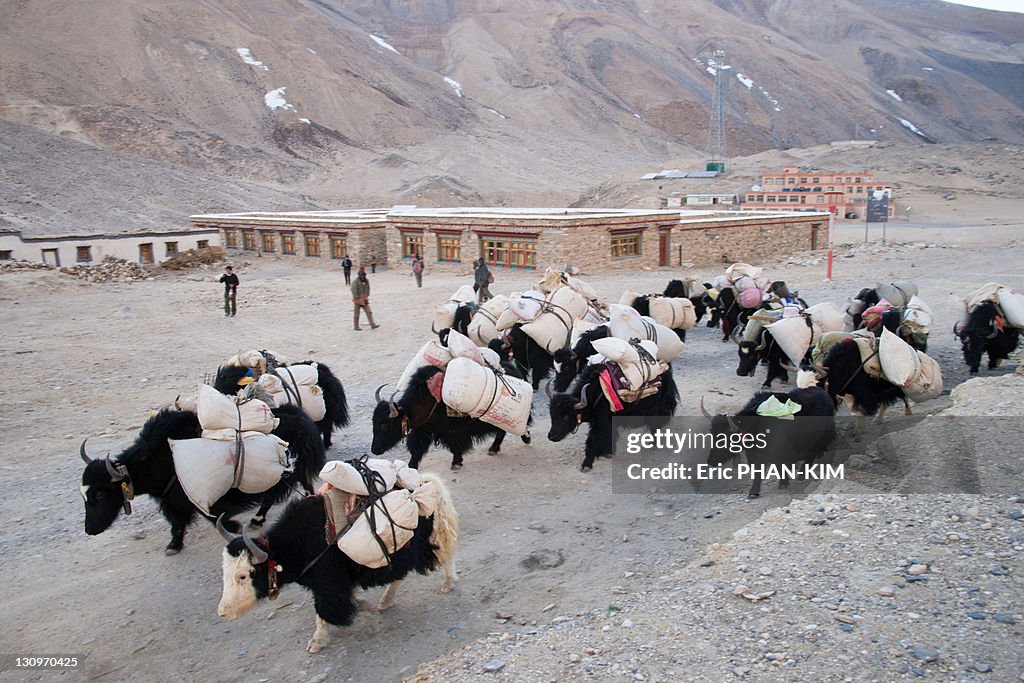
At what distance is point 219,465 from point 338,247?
65.3 feet

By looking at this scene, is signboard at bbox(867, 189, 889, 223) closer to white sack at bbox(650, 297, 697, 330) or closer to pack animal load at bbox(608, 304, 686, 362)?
white sack at bbox(650, 297, 697, 330)

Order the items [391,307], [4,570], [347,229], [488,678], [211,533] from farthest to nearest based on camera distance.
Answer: [347,229], [391,307], [211,533], [4,570], [488,678]

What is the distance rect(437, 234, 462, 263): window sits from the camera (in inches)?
843

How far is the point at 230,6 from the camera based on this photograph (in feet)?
209

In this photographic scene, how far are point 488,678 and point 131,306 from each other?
575 inches

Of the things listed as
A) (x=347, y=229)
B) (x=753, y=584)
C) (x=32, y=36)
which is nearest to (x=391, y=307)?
(x=347, y=229)

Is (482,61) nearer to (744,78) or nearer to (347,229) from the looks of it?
(744,78)

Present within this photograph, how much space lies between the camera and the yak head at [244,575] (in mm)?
3852

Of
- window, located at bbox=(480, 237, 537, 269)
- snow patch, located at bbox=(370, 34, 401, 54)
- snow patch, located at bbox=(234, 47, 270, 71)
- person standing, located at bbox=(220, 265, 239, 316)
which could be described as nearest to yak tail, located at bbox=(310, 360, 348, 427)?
person standing, located at bbox=(220, 265, 239, 316)

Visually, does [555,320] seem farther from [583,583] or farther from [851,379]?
[583,583]

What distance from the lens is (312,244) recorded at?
24.9 meters

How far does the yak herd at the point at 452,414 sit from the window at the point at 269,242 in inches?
711

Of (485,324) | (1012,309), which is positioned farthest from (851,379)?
(485,324)

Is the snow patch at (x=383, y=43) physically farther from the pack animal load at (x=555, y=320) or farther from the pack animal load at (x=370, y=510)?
A: the pack animal load at (x=370, y=510)
